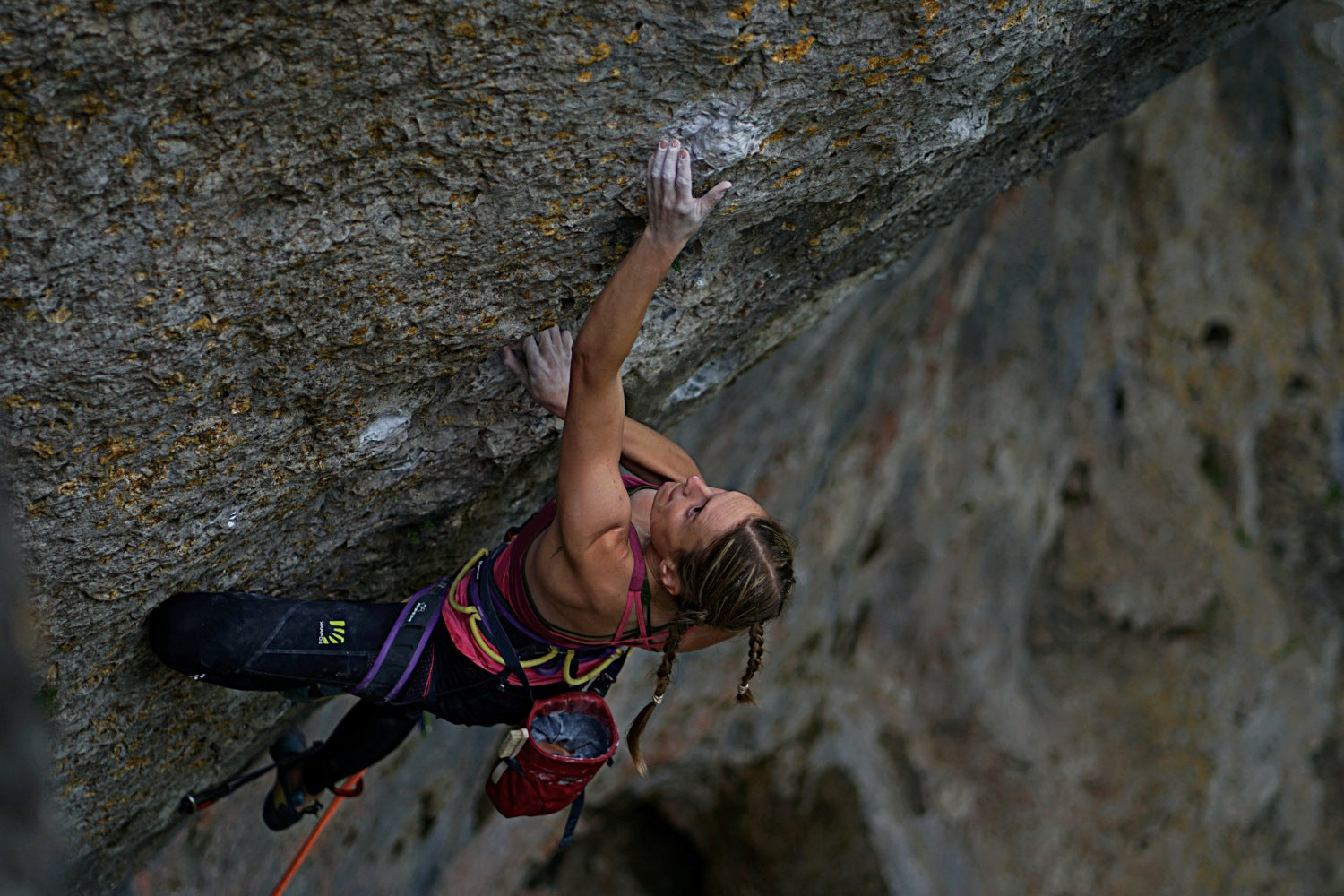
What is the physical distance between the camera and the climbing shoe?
4270 millimetres

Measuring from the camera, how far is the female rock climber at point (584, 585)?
2811 millimetres

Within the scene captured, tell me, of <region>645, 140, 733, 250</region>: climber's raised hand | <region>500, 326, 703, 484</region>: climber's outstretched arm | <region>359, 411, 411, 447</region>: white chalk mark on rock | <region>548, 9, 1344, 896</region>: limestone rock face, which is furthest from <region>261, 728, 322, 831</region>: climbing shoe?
<region>548, 9, 1344, 896</region>: limestone rock face

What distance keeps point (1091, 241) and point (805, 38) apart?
7195 millimetres

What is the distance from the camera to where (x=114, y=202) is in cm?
223

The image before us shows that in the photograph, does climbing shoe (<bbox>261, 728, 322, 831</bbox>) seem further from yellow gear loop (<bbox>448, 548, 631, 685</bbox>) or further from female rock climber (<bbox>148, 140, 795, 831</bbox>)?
yellow gear loop (<bbox>448, 548, 631, 685</bbox>)

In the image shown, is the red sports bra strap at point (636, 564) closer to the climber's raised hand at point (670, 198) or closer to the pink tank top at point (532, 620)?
the pink tank top at point (532, 620)

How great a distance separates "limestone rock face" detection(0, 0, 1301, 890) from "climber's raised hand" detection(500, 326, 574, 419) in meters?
0.11

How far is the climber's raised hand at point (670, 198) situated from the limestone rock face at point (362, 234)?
57mm

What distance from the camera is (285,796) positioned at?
4285 millimetres

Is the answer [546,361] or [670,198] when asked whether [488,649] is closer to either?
[546,361]

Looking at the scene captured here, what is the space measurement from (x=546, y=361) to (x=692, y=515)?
660 millimetres

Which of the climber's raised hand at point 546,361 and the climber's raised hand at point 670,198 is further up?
the climber's raised hand at point 670,198

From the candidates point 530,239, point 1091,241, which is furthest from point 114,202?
point 1091,241

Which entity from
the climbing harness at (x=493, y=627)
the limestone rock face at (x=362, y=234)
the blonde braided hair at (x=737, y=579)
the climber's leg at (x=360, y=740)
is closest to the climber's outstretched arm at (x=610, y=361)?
the limestone rock face at (x=362, y=234)
